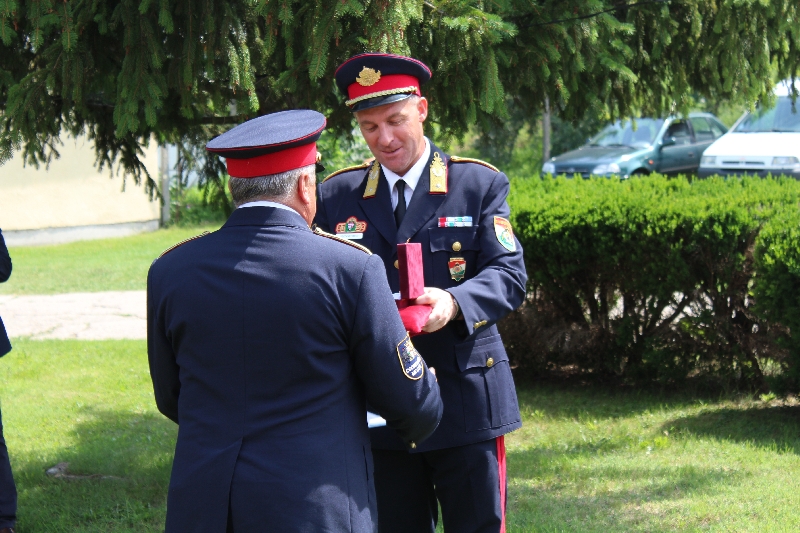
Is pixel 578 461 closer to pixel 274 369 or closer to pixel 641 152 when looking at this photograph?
pixel 274 369

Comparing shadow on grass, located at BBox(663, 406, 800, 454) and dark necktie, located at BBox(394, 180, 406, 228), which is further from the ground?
dark necktie, located at BBox(394, 180, 406, 228)

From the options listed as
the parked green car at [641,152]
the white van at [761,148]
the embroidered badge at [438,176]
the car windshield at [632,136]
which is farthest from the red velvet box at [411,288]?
the car windshield at [632,136]

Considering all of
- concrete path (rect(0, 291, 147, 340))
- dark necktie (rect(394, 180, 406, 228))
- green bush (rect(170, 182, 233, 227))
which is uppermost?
dark necktie (rect(394, 180, 406, 228))

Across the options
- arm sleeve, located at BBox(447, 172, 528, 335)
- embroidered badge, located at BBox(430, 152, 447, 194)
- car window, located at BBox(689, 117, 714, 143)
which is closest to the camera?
arm sleeve, located at BBox(447, 172, 528, 335)

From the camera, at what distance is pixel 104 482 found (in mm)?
4910

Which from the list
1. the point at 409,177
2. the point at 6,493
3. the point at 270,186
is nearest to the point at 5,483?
the point at 6,493

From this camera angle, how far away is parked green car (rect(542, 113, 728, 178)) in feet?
52.0

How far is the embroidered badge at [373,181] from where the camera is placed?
2891 mm

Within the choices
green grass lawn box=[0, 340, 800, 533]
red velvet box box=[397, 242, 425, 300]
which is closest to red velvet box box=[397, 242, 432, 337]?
red velvet box box=[397, 242, 425, 300]

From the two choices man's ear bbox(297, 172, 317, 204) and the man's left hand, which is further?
the man's left hand

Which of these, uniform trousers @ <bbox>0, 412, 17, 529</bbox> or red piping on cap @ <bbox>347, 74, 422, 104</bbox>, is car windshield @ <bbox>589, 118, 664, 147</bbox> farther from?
red piping on cap @ <bbox>347, 74, 422, 104</bbox>

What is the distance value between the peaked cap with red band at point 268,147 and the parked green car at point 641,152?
13.9 meters

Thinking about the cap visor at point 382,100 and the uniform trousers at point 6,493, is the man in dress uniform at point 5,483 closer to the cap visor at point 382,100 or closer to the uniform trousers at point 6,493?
the uniform trousers at point 6,493

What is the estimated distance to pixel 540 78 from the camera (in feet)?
14.2
